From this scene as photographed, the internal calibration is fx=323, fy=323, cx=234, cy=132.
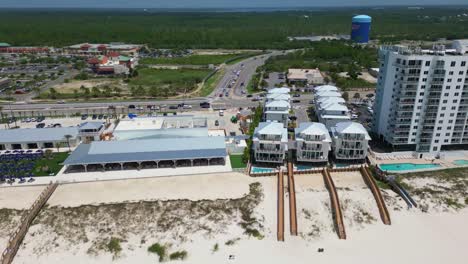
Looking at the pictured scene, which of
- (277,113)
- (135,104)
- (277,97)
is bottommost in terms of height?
(135,104)

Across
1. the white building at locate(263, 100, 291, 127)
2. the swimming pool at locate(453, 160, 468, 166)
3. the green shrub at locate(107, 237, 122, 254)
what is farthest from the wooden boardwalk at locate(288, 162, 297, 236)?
the swimming pool at locate(453, 160, 468, 166)

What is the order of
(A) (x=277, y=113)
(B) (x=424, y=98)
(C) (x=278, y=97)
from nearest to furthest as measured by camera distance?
(B) (x=424, y=98) < (A) (x=277, y=113) < (C) (x=278, y=97)

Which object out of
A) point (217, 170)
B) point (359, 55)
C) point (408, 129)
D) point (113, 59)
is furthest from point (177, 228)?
point (359, 55)

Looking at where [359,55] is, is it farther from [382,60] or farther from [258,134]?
[258,134]

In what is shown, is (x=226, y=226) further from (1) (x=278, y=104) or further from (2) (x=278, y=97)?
(2) (x=278, y=97)

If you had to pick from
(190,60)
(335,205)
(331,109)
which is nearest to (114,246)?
(335,205)

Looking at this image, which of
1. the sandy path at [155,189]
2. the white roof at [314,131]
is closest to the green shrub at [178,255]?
the sandy path at [155,189]

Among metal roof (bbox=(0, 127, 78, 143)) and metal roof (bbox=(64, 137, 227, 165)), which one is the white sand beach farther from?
metal roof (bbox=(0, 127, 78, 143))
